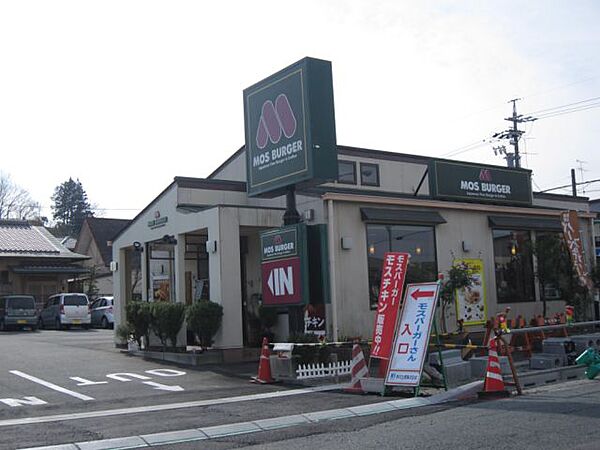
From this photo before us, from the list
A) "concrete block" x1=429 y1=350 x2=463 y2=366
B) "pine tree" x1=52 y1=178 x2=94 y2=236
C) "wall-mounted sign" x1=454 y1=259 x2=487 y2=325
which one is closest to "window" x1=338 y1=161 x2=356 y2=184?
"wall-mounted sign" x1=454 y1=259 x2=487 y2=325

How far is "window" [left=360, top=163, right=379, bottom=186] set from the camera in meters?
23.1

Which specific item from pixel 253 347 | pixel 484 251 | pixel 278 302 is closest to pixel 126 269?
pixel 253 347

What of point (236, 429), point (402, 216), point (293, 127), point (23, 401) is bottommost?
point (236, 429)

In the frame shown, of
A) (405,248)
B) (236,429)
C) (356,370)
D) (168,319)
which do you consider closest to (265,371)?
(356,370)

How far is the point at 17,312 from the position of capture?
34.9 meters

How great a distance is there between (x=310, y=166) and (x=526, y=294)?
10722mm

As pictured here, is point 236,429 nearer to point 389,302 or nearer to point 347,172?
point 389,302

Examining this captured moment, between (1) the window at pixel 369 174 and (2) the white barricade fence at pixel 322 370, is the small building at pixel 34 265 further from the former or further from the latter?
(2) the white barricade fence at pixel 322 370

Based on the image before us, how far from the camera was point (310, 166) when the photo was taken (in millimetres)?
15023

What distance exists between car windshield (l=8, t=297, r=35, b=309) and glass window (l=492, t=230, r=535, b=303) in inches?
937

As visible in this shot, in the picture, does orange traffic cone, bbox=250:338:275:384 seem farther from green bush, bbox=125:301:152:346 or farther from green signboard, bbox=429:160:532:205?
green signboard, bbox=429:160:532:205

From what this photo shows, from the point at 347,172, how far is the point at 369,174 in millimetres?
1024

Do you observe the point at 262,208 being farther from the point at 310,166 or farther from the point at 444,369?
the point at 444,369

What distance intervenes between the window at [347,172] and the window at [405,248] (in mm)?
3567
